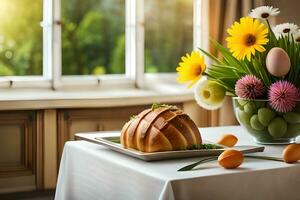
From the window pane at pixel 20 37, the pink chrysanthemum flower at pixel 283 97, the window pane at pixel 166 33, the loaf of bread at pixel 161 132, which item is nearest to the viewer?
the loaf of bread at pixel 161 132

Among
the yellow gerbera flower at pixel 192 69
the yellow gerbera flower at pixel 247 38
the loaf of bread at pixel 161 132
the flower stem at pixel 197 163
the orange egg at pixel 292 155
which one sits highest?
the yellow gerbera flower at pixel 247 38

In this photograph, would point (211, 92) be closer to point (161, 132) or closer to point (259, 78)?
point (259, 78)

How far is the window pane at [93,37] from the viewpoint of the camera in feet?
11.9

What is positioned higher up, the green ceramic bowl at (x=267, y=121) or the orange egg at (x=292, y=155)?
the green ceramic bowl at (x=267, y=121)

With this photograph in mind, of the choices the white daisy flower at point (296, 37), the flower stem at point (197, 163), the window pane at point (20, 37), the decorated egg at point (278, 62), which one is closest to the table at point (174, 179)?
the flower stem at point (197, 163)

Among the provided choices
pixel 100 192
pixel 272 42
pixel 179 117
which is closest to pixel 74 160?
pixel 100 192

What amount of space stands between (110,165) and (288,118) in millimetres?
614

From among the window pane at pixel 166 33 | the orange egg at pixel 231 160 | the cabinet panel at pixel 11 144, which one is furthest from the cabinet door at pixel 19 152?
the orange egg at pixel 231 160

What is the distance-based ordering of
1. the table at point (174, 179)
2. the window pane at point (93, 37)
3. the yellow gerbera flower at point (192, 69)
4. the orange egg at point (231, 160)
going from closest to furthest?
1. the table at point (174, 179)
2. the orange egg at point (231, 160)
3. the yellow gerbera flower at point (192, 69)
4. the window pane at point (93, 37)

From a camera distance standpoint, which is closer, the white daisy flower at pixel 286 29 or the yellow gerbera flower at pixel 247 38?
the yellow gerbera flower at pixel 247 38

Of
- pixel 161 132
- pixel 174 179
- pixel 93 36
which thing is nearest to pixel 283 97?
pixel 161 132

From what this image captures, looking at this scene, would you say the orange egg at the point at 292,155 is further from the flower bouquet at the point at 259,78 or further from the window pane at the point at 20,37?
the window pane at the point at 20,37

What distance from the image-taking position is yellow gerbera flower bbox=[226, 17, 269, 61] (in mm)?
1955

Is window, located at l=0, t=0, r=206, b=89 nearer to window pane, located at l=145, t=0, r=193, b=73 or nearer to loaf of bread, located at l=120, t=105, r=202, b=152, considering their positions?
window pane, located at l=145, t=0, r=193, b=73
